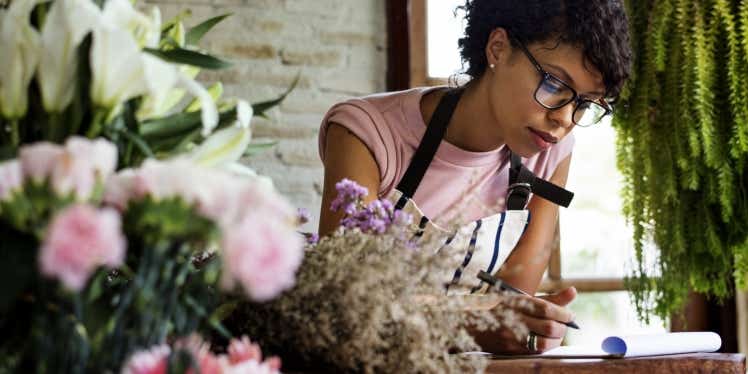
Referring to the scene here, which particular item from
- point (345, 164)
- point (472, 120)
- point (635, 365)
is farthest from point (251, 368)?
point (472, 120)

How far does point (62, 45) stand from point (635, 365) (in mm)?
812

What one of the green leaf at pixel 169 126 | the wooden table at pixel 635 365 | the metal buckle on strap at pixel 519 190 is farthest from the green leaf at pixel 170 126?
the metal buckle on strap at pixel 519 190

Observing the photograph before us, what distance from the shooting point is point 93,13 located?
705mm

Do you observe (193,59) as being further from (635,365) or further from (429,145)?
(429,145)

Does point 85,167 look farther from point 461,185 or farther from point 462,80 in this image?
Result: point 462,80

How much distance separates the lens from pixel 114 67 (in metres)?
0.69

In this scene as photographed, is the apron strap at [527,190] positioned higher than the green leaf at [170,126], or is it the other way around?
the green leaf at [170,126]

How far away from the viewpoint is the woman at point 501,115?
1.75 metres

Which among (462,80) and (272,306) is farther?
(462,80)

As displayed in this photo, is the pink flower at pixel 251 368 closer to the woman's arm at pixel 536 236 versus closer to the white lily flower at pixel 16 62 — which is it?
the white lily flower at pixel 16 62

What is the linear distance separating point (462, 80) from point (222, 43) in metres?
1.09

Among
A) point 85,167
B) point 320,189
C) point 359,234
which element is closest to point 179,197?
point 85,167

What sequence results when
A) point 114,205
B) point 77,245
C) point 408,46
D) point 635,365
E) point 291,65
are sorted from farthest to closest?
point 408,46
point 291,65
point 635,365
point 114,205
point 77,245

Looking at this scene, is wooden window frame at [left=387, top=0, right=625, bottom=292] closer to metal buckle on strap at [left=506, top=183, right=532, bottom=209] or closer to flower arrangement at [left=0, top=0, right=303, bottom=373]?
metal buckle on strap at [left=506, top=183, right=532, bottom=209]
